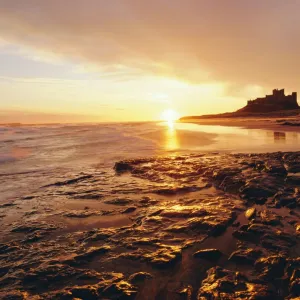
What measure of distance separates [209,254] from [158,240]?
1091 mm

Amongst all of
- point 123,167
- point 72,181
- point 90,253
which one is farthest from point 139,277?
point 123,167

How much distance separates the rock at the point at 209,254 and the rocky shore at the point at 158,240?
0.02 meters

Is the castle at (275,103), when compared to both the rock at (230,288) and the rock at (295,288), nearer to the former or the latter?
the rock at (295,288)

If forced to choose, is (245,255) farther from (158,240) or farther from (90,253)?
(90,253)

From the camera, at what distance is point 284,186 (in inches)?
325

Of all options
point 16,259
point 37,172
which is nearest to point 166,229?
point 16,259

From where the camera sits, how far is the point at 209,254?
4.62 m

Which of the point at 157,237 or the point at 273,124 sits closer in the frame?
the point at 157,237

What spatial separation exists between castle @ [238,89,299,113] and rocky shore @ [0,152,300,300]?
11257 centimetres

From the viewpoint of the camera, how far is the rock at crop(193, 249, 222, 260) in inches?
180

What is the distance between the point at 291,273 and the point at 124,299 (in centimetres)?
252

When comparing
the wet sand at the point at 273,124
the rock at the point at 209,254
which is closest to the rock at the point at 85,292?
the rock at the point at 209,254

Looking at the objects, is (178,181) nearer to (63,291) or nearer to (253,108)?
(63,291)

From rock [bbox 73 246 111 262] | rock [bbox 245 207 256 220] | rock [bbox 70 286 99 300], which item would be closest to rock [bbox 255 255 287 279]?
rock [bbox 245 207 256 220]
